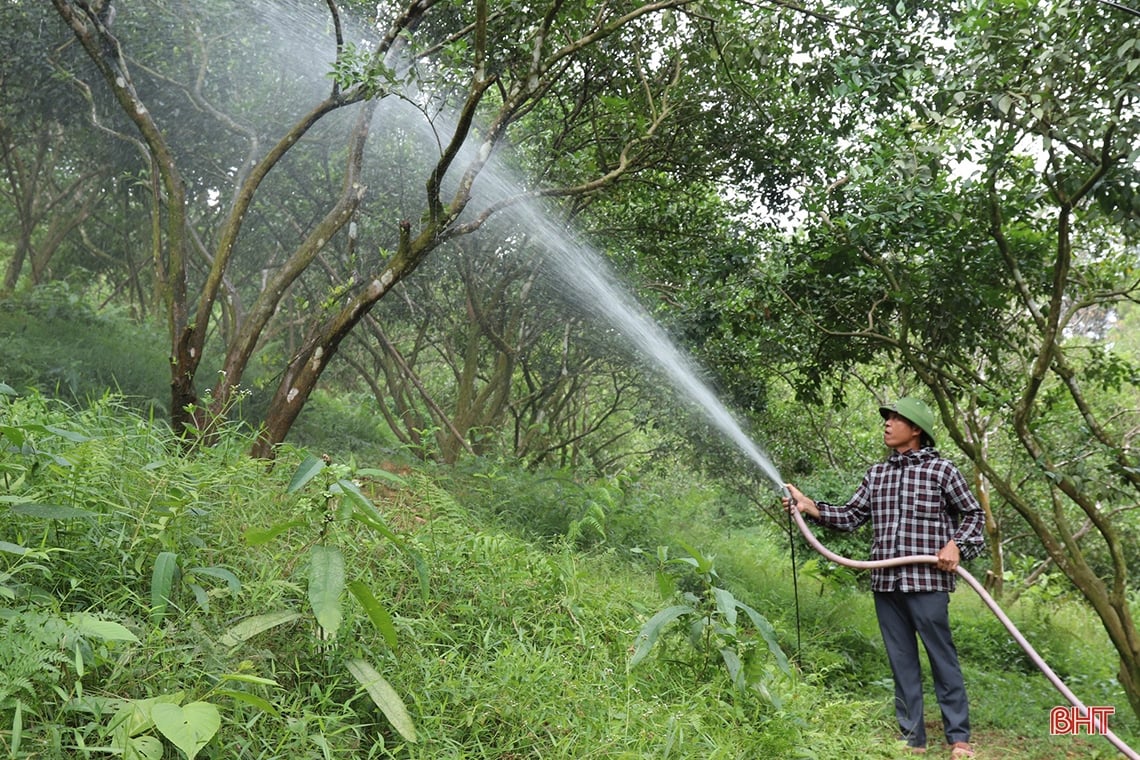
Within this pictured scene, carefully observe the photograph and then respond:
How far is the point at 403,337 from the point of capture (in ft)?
54.0

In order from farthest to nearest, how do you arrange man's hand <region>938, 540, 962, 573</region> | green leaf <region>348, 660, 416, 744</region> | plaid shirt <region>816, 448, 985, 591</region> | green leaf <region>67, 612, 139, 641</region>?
plaid shirt <region>816, 448, 985, 591</region>, man's hand <region>938, 540, 962, 573</region>, green leaf <region>348, 660, 416, 744</region>, green leaf <region>67, 612, 139, 641</region>

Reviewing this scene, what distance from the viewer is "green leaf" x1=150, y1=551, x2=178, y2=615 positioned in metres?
2.87

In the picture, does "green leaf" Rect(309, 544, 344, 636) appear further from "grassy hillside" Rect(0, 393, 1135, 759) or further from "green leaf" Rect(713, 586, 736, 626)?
"green leaf" Rect(713, 586, 736, 626)

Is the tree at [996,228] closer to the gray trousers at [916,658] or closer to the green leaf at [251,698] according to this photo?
the gray trousers at [916,658]

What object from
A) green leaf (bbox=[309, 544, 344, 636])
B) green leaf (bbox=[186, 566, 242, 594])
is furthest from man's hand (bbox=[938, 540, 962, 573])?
green leaf (bbox=[186, 566, 242, 594])

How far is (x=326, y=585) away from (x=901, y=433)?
10.5 ft

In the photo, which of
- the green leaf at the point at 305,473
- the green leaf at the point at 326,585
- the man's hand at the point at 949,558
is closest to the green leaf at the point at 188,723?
the green leaf at the point at 326,585

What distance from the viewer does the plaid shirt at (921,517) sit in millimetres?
4613

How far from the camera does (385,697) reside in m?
2.90

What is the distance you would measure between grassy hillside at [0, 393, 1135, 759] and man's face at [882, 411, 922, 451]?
1337 mm

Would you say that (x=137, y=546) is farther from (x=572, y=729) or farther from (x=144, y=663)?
(x=572, y=729)

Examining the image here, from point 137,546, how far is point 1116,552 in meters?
6.10

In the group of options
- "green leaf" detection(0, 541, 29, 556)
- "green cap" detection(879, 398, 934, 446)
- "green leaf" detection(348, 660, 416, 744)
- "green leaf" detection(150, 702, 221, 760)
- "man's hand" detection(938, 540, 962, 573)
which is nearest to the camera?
"green leaf" detection(150, 702, 221, 760)

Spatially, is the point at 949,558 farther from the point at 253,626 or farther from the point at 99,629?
the point at 99,629
